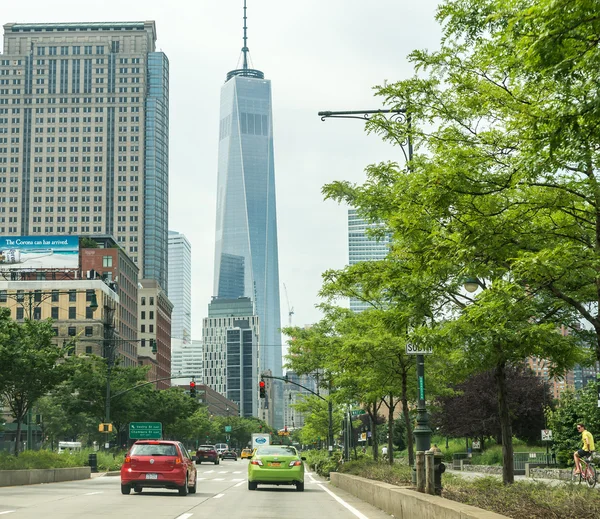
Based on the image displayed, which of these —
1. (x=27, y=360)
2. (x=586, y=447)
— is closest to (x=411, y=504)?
(x=586, y=447)

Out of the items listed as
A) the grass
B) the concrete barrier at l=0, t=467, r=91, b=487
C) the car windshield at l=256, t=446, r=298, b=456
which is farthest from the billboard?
the car windshield at l=256, t=446, r=298, b=456

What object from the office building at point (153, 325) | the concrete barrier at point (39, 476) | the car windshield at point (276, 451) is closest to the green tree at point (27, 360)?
the concrete barrier at point (39, 476)

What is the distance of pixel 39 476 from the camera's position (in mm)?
33062

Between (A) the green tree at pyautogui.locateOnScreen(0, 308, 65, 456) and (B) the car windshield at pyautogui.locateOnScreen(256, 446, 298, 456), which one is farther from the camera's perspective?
(A) the green tree at pyautogui.locateOnScreen(0, 308, 65, 456)

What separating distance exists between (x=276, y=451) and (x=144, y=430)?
47535mm

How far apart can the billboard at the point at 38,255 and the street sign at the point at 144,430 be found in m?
46.4

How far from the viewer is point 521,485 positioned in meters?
14.1

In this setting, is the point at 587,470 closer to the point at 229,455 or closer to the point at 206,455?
the point at 206,455

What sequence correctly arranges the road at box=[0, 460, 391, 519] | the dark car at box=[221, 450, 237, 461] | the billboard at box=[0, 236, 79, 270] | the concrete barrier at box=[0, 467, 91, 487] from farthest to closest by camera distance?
1. the billboard at box=[0, 236, 79, 270]
2. the dark car at box=[221, 450, 237, 461]
3. the concrete barrier at box=[0, 467, 91, 487]
4. the road at box=[0, 460, 391, 519]

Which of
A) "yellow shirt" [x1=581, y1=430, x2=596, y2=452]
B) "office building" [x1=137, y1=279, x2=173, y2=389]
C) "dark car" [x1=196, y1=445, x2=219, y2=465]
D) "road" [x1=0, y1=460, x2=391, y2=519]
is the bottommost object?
"dark car" [x1=196, y1=445, x2=219, y2=465]

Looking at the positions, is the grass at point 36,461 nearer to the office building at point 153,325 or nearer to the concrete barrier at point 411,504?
the concrete barrier at point 411,504

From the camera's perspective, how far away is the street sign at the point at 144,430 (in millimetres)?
73188

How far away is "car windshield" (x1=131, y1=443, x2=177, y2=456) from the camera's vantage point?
24.6 metres

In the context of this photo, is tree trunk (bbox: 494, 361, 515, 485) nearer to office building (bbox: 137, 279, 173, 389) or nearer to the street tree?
the street tree
